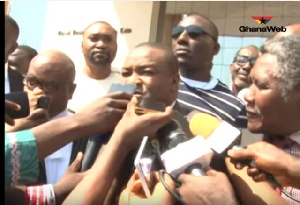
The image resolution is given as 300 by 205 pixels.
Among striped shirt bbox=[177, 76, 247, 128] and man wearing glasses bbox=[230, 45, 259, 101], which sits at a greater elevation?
man wearing glasses bbox=[230, 45, 259, 101]

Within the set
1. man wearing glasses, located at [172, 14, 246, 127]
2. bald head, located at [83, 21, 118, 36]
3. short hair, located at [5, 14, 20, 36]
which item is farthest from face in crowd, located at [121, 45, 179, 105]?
bald head, located at [83, 21, 118, 36]

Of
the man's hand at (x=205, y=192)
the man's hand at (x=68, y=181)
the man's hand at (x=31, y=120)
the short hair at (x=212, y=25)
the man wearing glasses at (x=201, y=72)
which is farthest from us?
the short hair at (x=212, y=25)

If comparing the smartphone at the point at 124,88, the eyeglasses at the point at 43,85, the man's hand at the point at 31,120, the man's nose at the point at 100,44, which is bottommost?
the man's hand at the point at 31,120

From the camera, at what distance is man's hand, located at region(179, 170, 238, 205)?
3.29 ft

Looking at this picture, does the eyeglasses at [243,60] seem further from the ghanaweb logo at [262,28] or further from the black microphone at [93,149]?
the black microphone at [93,149]

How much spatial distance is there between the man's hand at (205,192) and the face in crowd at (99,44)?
2.89 feet

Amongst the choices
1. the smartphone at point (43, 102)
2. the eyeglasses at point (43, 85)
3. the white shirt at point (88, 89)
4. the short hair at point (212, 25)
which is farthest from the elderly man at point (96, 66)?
the short hair at point (212, 25)

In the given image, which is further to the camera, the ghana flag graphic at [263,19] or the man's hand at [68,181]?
the ghana flag graphic at [263,19]

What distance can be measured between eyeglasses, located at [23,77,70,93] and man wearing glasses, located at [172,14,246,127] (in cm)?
38

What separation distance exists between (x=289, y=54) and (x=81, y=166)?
22.4 inches

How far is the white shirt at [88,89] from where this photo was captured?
1681 mm

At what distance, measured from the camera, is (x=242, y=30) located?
1550 millimetres

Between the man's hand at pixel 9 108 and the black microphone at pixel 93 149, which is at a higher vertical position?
the man's hand at pixel 9 108

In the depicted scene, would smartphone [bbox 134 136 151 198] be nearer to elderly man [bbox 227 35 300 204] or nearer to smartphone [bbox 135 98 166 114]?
smartphone [bbox 135 98 166 114]
